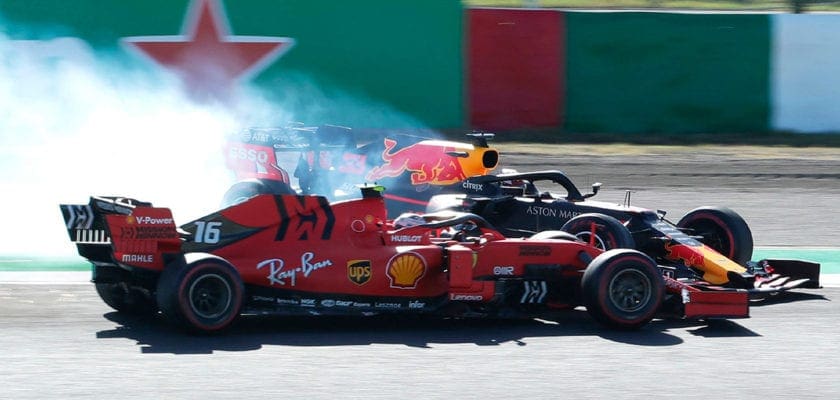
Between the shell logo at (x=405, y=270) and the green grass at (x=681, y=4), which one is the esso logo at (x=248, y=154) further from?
the green grass at (x=681, y=4)

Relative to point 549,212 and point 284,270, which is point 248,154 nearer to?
point 549,212

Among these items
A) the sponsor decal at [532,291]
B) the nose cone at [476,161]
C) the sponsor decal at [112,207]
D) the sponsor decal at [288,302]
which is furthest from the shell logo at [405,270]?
the nose cone at [476,161]

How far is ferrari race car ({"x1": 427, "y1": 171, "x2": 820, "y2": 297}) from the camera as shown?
8836mm

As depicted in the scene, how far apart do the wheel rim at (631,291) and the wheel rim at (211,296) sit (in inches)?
99.3

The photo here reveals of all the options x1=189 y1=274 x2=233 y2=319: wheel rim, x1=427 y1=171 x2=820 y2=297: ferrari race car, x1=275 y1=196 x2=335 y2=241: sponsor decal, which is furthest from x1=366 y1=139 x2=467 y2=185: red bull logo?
x1=189 y1=274 x2=233 y2=319: wheel rim

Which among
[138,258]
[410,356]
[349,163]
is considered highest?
[349,163]

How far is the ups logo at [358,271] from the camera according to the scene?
7.99 meters

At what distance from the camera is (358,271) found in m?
8.01

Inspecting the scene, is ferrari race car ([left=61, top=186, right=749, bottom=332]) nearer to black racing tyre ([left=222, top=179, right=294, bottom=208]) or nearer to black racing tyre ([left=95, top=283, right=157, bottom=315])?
black racing tyre ([left=95, top=283, right=157, bottom=315])

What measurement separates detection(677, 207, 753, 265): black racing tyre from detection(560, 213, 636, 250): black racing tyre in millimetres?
1136

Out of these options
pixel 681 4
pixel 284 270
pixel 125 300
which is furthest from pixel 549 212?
pixel 681 4

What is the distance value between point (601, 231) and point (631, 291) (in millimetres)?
879

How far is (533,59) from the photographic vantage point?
19609 millimetres

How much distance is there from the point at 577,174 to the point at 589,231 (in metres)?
7.80
